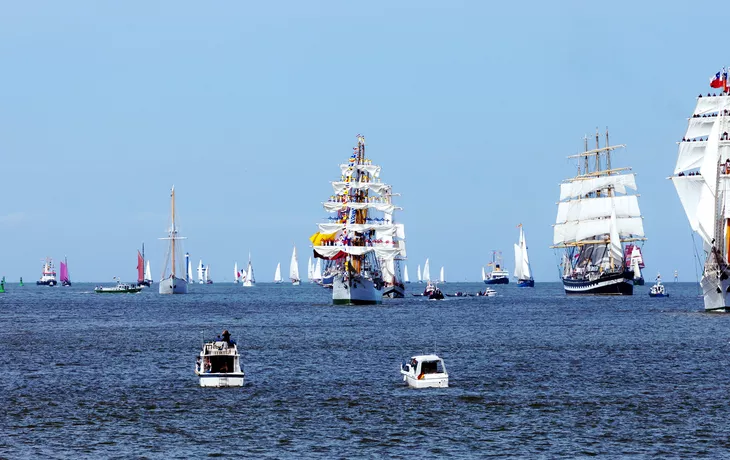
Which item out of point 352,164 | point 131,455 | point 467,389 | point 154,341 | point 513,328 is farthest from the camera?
point 352,164

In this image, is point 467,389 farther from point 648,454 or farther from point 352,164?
point 352,164

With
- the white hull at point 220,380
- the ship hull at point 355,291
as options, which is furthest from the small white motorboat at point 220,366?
the ship hull at point 355,291

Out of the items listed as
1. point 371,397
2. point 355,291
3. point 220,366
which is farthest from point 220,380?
point 355,291

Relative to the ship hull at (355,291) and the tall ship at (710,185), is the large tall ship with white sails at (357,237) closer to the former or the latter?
the ship hull at (355,291)

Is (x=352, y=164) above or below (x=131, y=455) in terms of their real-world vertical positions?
above

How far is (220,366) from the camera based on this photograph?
6069 cm

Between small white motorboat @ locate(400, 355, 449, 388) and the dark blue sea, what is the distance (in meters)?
1.15

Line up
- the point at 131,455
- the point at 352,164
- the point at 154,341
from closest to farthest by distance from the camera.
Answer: the point at 131,455 < the point at 154,341 < the point at 352,164

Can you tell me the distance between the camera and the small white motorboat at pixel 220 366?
59.8 meters

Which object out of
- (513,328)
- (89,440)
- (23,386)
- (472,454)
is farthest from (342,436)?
(513,328)

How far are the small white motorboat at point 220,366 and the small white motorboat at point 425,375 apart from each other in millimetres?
9047

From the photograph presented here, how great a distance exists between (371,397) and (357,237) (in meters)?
114

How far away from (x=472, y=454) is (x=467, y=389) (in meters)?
17.9

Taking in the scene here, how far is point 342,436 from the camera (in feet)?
149
